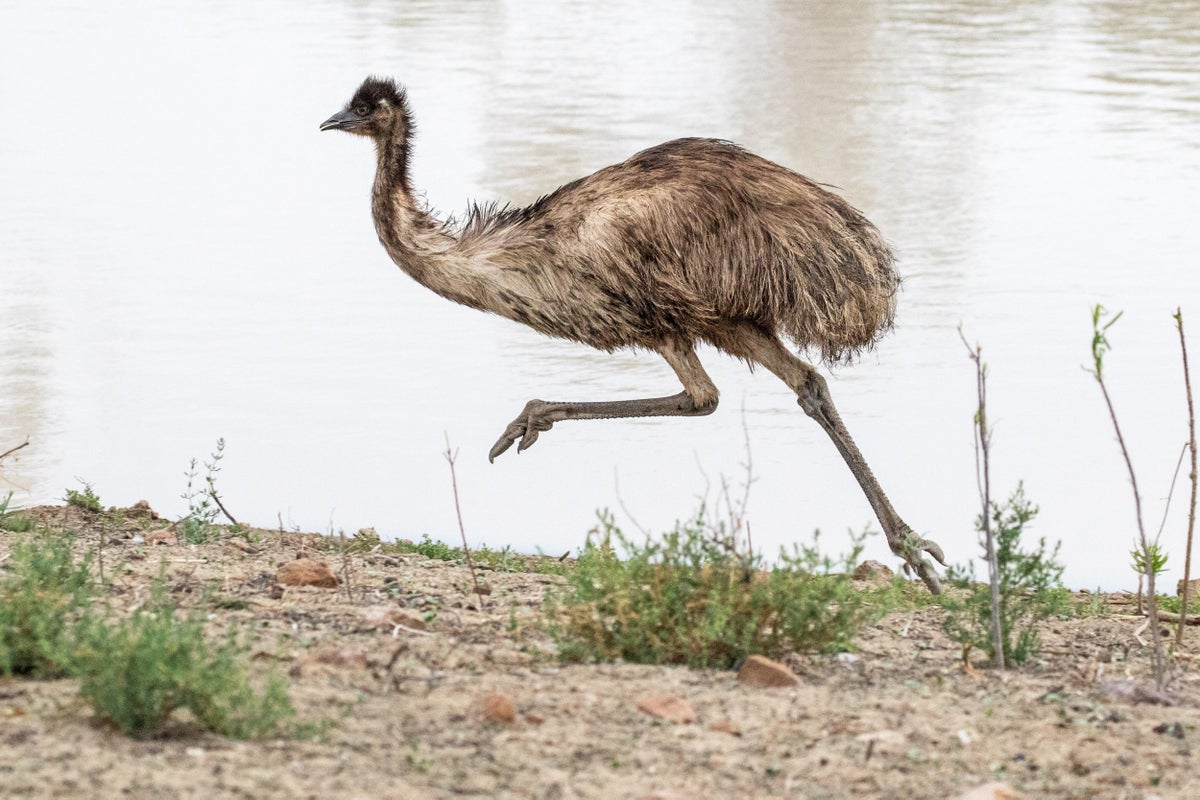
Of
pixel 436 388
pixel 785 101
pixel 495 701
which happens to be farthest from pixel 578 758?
pixel 785 101

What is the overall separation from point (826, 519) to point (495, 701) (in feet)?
11.7

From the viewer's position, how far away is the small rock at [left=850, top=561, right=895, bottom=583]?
6.65 m

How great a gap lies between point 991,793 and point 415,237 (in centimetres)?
356

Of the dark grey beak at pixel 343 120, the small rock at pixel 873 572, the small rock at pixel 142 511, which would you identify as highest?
the dark grey beak at pixel 343 120

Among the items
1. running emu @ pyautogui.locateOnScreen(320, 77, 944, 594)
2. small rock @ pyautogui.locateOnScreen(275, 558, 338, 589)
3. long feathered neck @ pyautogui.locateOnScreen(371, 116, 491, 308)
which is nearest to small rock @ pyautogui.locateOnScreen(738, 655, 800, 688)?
small rock @ pyautogui.locateOnScreen(275, 558, 338, 589)

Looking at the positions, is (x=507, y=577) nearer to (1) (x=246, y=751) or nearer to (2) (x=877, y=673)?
(2) (x=877, y=673)

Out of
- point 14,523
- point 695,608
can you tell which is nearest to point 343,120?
point 14,523

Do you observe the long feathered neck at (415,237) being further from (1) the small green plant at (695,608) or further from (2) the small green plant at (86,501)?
(1) the small green plant at (695,608)

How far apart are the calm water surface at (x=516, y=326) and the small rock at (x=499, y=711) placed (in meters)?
0.78

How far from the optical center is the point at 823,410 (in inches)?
261

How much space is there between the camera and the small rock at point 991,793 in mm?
3518

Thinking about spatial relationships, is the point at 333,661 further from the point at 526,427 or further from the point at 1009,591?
the point at 526,427

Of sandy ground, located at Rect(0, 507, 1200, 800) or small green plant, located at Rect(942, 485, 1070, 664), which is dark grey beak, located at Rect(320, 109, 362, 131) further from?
small green plant, located at Rect(942, 485, 1070, 664)

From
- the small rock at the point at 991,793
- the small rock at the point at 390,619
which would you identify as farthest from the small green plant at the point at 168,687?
the small rock at the point at 991,793
